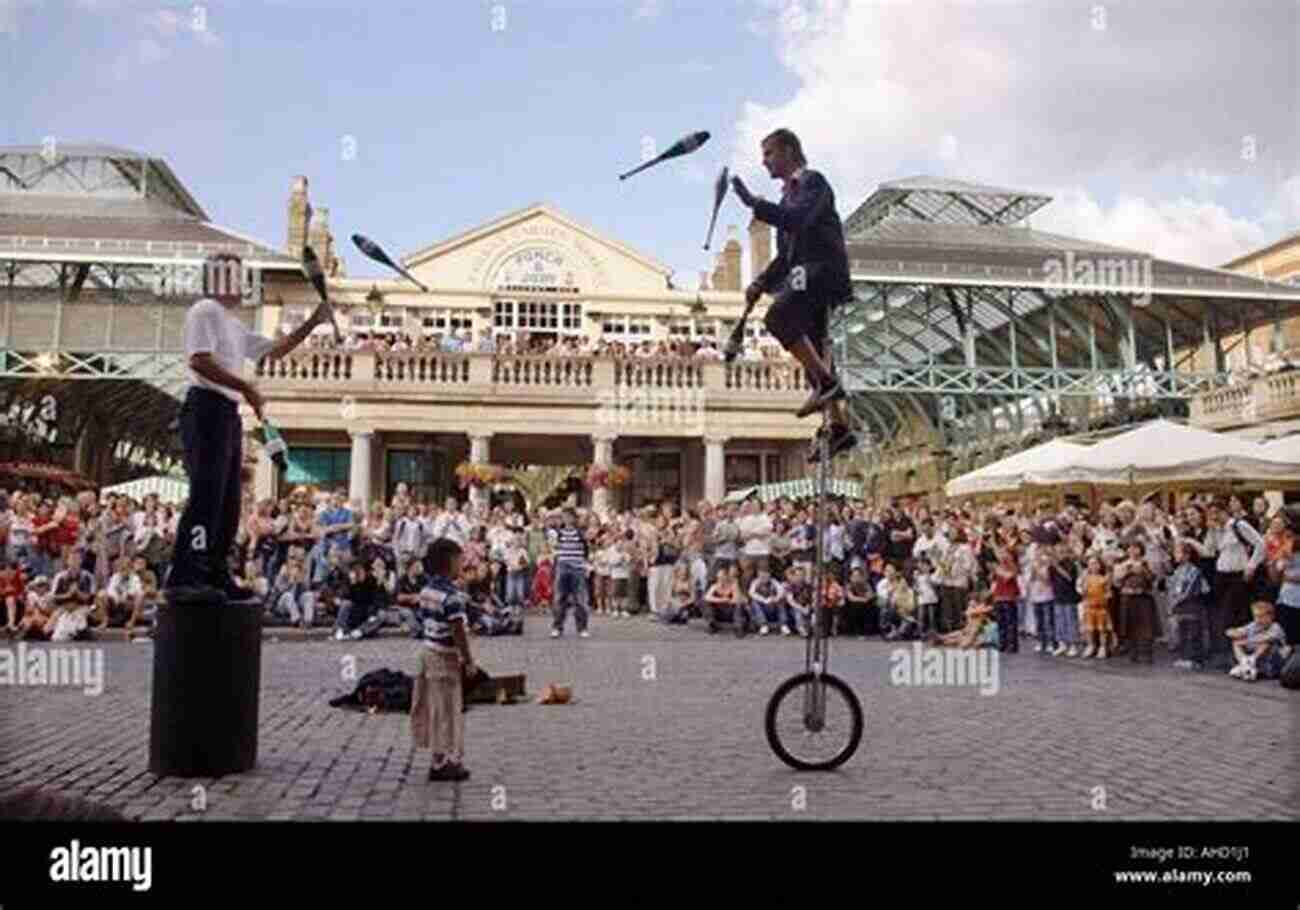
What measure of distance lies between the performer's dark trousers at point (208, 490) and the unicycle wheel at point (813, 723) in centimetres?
273

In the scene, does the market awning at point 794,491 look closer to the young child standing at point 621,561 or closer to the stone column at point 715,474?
the stone column at point 715,474

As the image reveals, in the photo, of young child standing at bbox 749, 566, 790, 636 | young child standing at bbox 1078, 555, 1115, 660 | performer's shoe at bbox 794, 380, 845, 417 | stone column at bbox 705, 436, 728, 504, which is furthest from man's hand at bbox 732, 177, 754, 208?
stone column at bbox 705, 436, 728, 504

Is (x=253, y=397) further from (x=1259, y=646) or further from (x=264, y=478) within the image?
(x=264, y=478)

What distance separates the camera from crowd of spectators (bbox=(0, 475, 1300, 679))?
1092cm

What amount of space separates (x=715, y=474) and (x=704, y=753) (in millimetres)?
14052

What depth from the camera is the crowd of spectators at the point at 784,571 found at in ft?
35.8

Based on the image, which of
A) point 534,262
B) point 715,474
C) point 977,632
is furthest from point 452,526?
point 534,262

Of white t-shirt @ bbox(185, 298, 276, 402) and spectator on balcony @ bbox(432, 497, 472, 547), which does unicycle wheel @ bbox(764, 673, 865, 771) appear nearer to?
white t-shirt @ bbox(185, 298, 276, 402)
